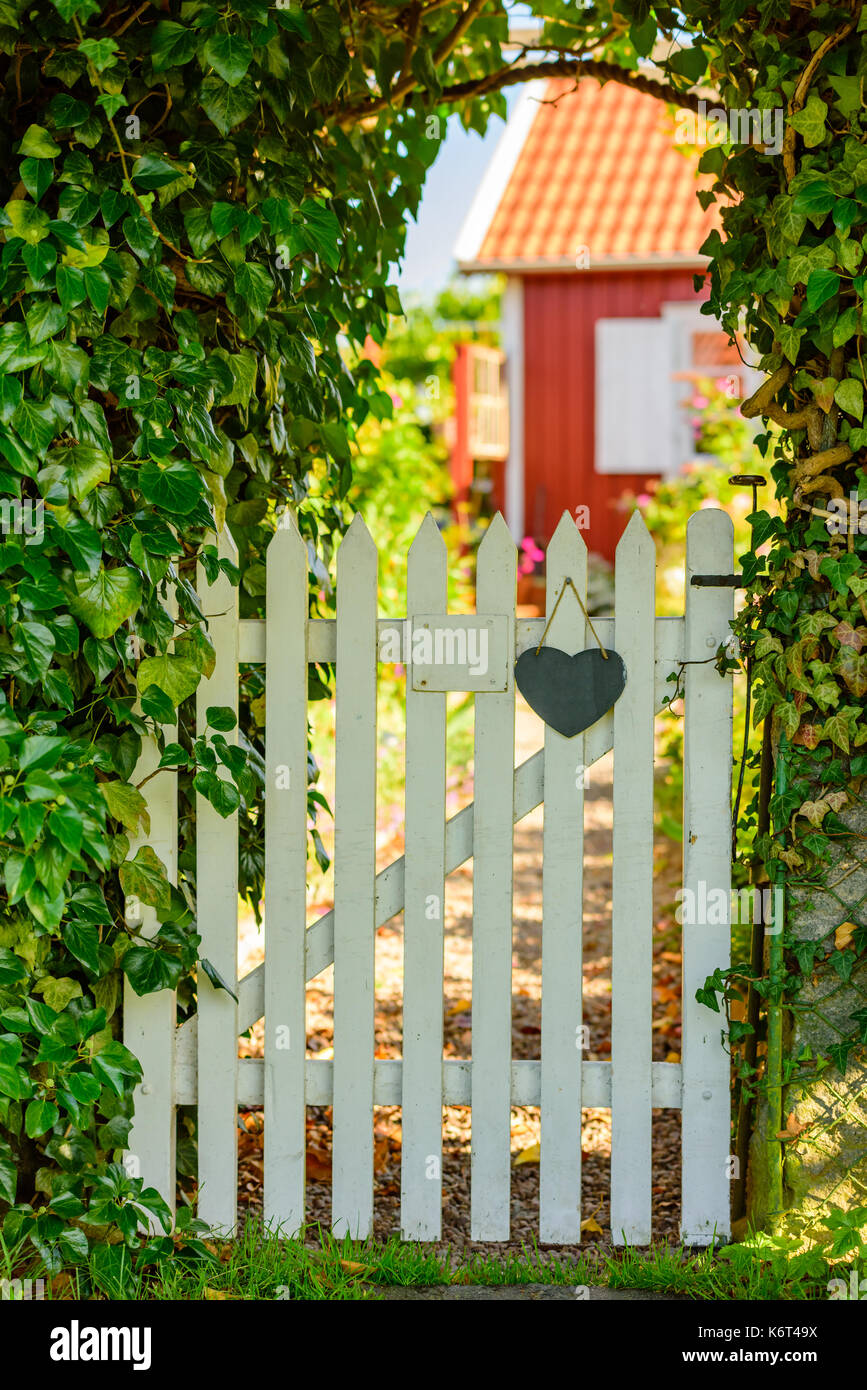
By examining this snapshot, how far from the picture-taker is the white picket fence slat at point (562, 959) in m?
2.45

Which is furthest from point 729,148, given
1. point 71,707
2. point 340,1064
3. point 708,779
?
point 340,1064

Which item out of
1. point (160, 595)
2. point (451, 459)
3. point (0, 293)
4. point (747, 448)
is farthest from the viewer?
point (451, 459)

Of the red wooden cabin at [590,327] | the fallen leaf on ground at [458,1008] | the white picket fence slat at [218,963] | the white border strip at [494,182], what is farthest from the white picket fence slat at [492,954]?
the white border strip at [494,182]

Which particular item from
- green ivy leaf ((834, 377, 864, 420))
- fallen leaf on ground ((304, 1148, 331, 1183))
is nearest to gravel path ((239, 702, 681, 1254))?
fallen leaf on ground ((304, 1148, 331, 1183))

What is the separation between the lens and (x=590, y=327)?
1138 centimetres

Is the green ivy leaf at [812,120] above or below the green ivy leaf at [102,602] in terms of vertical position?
above

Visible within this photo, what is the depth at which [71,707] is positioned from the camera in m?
2.20

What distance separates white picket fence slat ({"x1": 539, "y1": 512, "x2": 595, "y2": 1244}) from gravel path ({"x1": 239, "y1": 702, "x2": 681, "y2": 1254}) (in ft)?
0.71

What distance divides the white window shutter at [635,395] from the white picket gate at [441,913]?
9.11 meters

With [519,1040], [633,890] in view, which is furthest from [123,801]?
[519,1040]

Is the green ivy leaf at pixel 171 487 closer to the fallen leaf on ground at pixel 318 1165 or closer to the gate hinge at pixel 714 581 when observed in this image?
the gate hinge at pixel 714 581

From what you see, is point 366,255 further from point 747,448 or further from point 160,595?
point 747,448

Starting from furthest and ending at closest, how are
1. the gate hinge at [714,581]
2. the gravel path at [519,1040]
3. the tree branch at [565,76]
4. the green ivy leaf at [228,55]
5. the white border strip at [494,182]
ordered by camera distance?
the white border strip at [494,182]
the tree branch at [565,76]
the gravel path at [519,1040]
the gate hinge at [714,581]
the green ivy leaf at [228,55]
